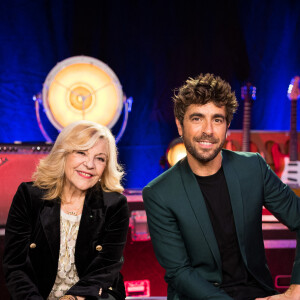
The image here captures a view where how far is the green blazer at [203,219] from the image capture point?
1.73 meters

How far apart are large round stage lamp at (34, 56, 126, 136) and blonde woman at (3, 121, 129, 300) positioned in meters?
0.70

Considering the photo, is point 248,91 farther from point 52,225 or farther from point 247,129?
point 52,225

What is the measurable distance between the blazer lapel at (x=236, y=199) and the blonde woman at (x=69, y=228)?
57cm

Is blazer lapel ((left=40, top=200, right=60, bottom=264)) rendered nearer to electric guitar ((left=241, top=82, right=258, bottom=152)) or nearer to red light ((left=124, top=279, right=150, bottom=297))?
red light ((left=124, top=279, right=150, bottom=297))

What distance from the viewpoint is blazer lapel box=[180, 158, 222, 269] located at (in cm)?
171

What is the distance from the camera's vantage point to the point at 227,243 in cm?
176

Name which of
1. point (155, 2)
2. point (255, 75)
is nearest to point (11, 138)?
point (155, 2)

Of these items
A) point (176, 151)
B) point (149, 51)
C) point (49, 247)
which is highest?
point (149, 51)

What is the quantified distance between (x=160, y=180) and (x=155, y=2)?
227 centimetres

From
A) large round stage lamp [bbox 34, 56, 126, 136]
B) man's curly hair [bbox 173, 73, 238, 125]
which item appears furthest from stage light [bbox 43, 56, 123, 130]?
man's curly hair [bbox 173, 73, 238, 125]

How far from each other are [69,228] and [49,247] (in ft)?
0.42

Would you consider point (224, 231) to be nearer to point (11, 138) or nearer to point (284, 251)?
point (284, 251)

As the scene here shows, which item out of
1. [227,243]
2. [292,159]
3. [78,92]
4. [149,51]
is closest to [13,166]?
[78,92]

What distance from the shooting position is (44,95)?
8.73 feet
